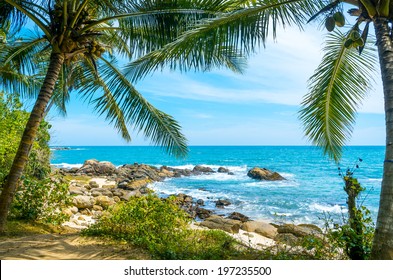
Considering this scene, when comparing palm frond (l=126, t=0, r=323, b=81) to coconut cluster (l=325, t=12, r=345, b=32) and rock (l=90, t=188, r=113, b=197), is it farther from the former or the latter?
rock (l=90, t=188, r=113, b=197)

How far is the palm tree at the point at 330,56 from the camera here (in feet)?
11.5

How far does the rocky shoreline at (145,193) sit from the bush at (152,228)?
0.97ft

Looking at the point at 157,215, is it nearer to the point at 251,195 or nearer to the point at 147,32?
the point at 147,32

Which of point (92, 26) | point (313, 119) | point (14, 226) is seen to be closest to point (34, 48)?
point (92, 26)

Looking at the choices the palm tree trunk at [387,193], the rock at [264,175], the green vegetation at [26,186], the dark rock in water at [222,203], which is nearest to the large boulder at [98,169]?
the rock at [264,175]

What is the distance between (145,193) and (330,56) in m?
16.2

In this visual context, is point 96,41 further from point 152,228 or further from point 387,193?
point 387,193

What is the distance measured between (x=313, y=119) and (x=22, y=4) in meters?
5.92

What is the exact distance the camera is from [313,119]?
6.14 metres

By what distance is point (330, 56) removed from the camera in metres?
5.79

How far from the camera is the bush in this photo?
4867 millimetres

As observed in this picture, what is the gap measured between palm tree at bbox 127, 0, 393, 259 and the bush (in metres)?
2.19

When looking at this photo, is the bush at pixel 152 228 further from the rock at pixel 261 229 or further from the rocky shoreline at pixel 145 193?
the rock at pixel 261 229
